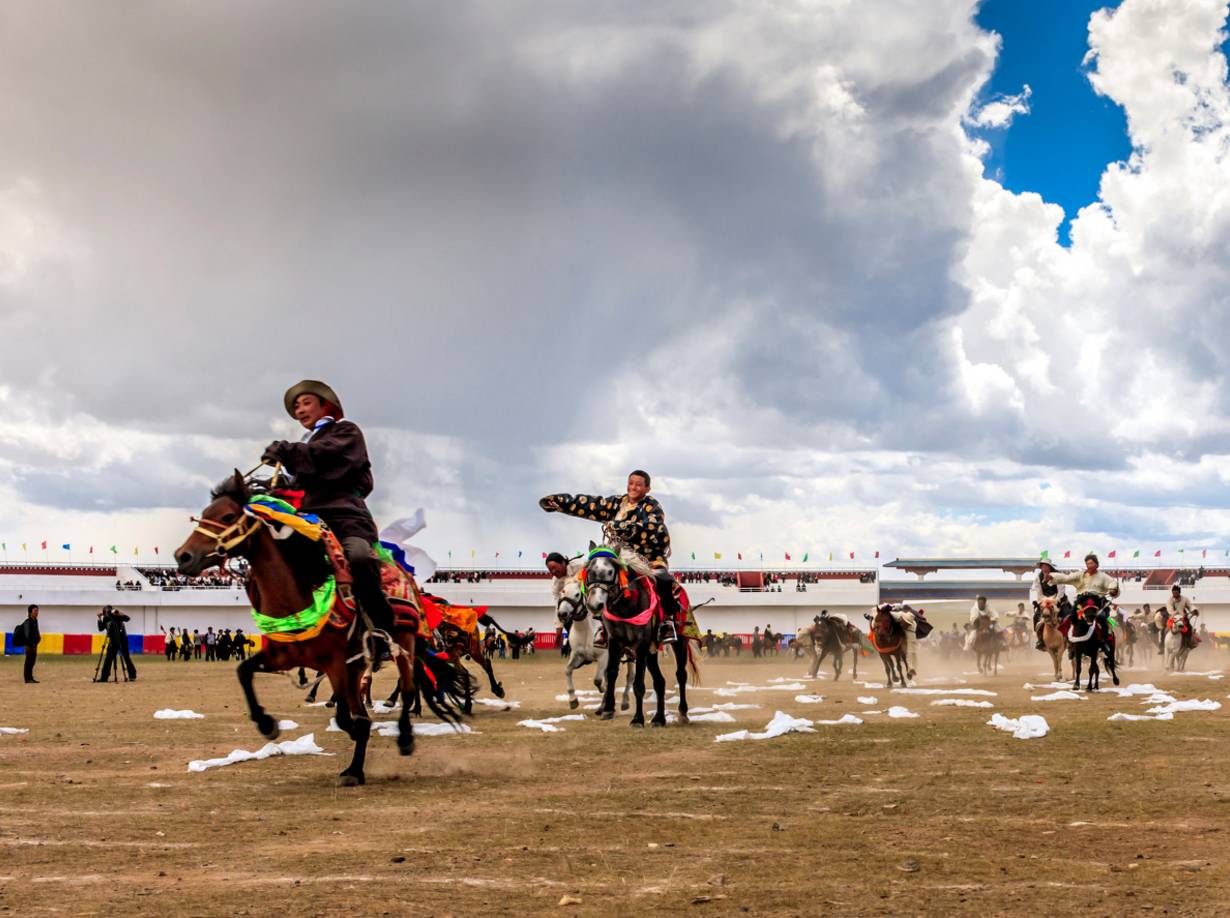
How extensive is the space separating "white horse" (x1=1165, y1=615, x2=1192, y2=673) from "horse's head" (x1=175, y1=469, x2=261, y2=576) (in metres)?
28.1

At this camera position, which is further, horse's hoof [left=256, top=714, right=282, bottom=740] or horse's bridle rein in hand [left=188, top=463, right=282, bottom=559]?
horse's hoof [left=256, top=714, right=282, bottom=740]

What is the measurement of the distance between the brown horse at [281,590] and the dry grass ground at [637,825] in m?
0.69

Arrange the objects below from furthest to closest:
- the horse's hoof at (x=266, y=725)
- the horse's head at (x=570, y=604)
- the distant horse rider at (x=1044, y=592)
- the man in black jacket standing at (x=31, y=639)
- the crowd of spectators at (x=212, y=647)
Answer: the crowd of spectators at (x=212, y=647), the man in black jacket standing at (x=31, y=639), the distant horse rider at (x=1044, y=592), the horse's head at (x=570, y=604), the horse's hoof at (x=266, y=725)

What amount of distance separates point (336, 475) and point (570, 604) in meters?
8.73

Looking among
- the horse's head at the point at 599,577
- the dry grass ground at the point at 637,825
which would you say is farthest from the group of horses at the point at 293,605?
the horse's head at the point at 599,577

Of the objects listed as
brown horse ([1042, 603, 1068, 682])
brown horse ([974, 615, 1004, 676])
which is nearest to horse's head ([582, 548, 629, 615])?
brown horse ([1042, 603, 1068, 682])

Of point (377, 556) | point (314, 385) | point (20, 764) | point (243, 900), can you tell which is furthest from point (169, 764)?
point (243, 900)

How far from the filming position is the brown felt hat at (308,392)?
1068 cm

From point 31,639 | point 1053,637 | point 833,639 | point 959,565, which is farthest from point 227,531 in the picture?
point 959,565

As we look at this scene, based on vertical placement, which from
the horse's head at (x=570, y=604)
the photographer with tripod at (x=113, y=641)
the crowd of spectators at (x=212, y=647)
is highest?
the horse's head at (x=570, y=604)

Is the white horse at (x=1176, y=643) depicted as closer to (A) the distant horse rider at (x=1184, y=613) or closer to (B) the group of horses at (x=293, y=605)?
(A) the distant horse rider at (x=1184, y=613)

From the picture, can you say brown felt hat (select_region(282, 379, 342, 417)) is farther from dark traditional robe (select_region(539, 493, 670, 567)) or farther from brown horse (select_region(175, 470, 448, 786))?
dark traditional robe (select_region(539, 493, 670, 567))

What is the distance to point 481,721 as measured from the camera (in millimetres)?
17047

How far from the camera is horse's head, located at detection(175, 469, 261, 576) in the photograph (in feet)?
30.1
